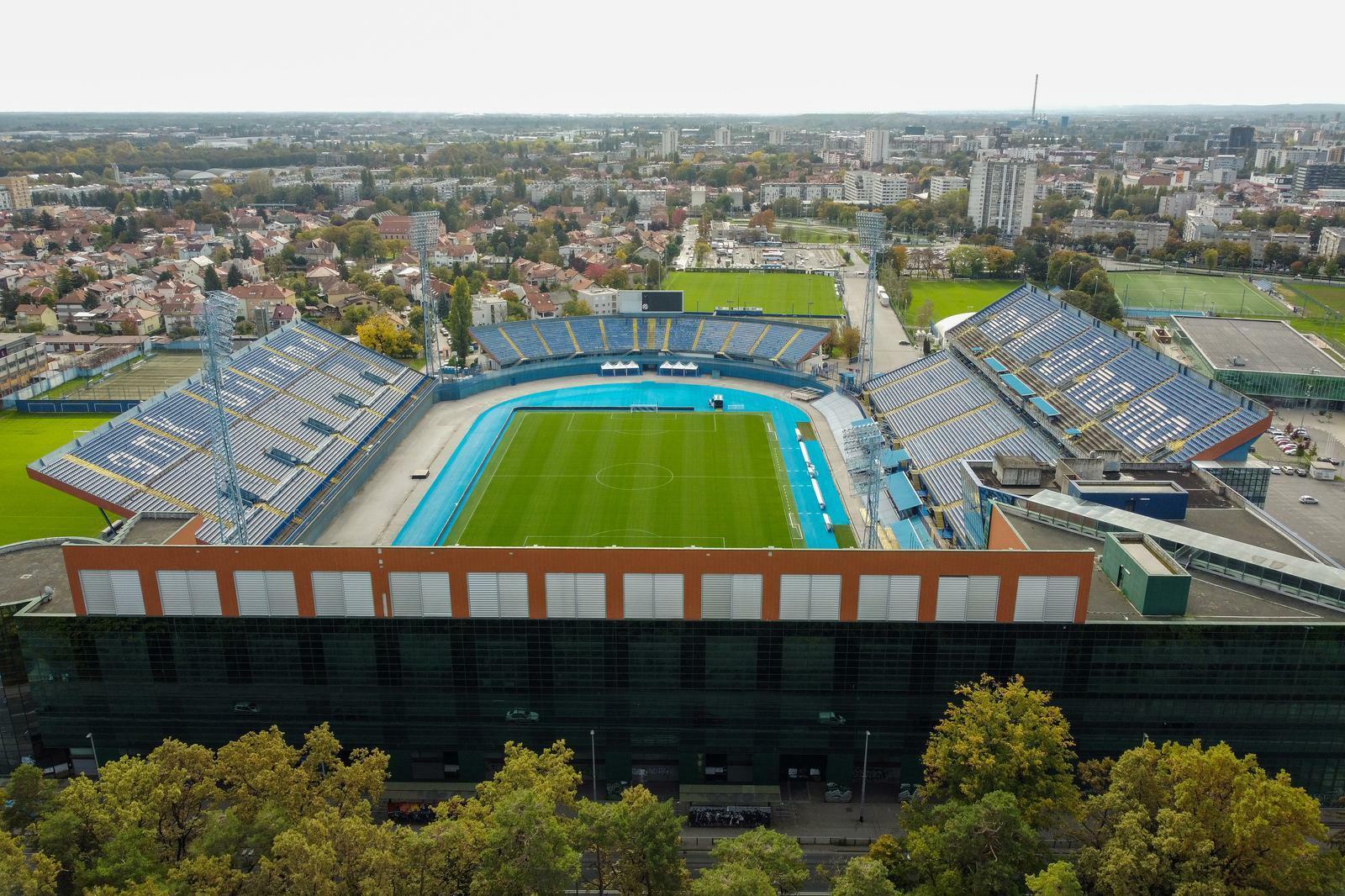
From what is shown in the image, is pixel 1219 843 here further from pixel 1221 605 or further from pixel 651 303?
pixel 651 303

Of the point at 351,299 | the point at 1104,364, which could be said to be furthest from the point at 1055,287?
the point at 351,299

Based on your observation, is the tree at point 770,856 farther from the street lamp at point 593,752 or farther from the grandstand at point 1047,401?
the grandstand at point 1047,401

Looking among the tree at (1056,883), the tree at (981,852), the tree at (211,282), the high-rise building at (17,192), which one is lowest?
the tree at (981,852)

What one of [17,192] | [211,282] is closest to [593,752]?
[211,282]

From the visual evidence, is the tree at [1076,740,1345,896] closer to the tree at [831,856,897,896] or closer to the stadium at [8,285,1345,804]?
the tree at [831,856,897,896]

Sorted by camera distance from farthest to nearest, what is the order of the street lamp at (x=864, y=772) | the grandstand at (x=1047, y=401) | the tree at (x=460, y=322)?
1. the tree at (x=460, y=322)
2. the grandstand at (x=1047, y=401)
3. the street lamp at (x=864, y=772)

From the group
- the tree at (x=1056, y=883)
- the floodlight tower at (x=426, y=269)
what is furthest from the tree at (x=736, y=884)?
the floodlight tower at (x=426, y=269)
